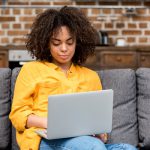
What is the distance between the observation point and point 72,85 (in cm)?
205

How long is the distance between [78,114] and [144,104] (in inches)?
24.0

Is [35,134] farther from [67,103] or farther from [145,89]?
[145,89]

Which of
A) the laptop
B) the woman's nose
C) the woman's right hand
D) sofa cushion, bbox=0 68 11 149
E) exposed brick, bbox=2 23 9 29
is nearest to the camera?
the laptop

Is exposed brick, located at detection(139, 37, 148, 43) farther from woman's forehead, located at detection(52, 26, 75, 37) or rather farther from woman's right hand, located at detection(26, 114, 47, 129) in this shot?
woman's right hand, located at detection(26, 114, 47, 129)

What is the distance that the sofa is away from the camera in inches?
88.3

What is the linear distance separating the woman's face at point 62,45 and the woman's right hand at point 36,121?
0.33 meters

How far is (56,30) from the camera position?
208cm

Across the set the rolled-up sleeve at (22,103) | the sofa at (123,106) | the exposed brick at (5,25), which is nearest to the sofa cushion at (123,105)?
the sofa at (123,106)

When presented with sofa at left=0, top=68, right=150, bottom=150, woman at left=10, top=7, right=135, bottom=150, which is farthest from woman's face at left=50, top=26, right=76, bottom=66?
sofa at left=0, top=68, right=150, bottom=150

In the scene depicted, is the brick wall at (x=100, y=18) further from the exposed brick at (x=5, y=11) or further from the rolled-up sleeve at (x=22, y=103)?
the rolled-up sleeve at (x=22, y=103)

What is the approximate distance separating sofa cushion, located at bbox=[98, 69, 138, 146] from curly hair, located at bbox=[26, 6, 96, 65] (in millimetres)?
205

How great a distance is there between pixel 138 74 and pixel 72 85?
46cm

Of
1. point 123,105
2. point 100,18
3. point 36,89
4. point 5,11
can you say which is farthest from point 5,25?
point 36,89

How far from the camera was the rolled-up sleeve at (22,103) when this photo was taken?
76.7 inches
